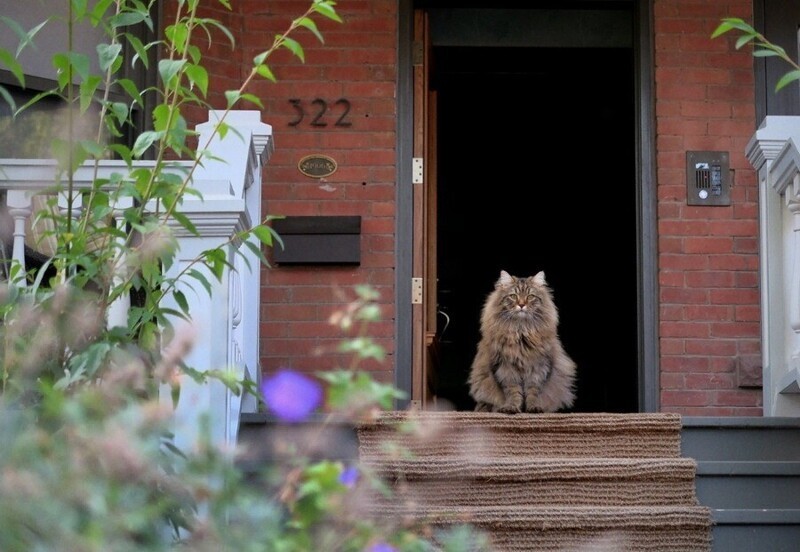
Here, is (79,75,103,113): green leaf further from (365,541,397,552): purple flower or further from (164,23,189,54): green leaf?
(365,541,397,552): purple flower

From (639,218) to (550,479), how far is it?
2.30 m

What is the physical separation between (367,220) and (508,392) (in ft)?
3.84

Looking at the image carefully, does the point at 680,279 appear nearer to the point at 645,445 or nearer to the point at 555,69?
the point at 645,445

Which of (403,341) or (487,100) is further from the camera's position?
(487,100)

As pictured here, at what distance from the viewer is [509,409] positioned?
5.07 metres

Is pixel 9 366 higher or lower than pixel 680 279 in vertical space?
lower

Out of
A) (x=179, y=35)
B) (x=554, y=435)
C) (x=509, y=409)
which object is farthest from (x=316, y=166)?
(x=179, y=35)

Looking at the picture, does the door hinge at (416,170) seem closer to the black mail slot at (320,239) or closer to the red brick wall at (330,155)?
the red brick wall at (330,155)

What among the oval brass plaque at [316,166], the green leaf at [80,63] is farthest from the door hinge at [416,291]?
the green leaf at [80,63]

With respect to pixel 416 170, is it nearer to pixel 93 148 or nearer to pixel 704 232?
pixel 704 232

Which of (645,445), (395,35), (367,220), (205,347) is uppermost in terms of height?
(395,35)

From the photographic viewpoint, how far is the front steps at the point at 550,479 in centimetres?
381

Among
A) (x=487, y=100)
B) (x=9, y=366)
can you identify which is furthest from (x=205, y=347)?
(x=487, y=100)

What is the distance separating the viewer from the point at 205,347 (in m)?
3.59
